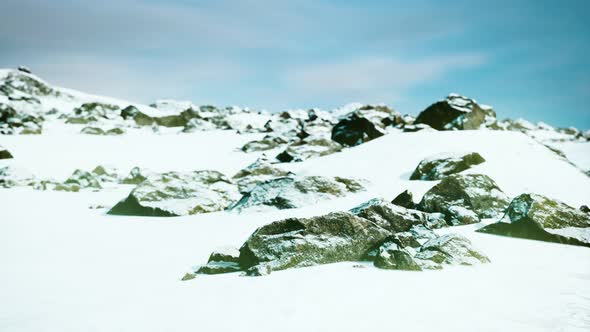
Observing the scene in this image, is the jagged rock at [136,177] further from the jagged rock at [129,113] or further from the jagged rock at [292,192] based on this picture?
the jagged rock at [129,113]

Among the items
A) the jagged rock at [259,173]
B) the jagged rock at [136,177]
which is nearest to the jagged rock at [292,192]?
the jagged rock at [259,173]

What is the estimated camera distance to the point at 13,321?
11.0ft

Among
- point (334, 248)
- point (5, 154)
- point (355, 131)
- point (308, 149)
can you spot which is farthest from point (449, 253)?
point (5, 154)

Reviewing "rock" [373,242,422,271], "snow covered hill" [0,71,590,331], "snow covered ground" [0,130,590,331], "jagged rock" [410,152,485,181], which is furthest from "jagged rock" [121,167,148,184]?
"rock" [373,242,422,271]

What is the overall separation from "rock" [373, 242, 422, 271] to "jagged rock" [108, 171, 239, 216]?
5.32m

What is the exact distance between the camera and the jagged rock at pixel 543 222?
20.7 feet

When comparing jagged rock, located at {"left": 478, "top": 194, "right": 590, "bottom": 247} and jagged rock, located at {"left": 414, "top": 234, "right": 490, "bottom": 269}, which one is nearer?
jagged rock, located at {"left": 414, "top": 234, "right": 490, "bottom": 269}

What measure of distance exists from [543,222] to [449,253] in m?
2.51

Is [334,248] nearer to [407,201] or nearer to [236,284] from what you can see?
[236,284]

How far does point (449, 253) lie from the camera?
16.7 ft

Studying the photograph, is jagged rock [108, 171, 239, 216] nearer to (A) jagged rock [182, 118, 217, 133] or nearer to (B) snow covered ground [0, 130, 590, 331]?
(B) snow covered ground [0, 130, 590, 331]

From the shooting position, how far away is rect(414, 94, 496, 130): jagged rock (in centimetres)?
1948

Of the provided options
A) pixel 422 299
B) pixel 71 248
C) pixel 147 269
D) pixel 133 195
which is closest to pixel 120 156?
pixel 133 195

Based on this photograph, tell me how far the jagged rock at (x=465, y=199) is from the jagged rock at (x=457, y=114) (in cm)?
1193
